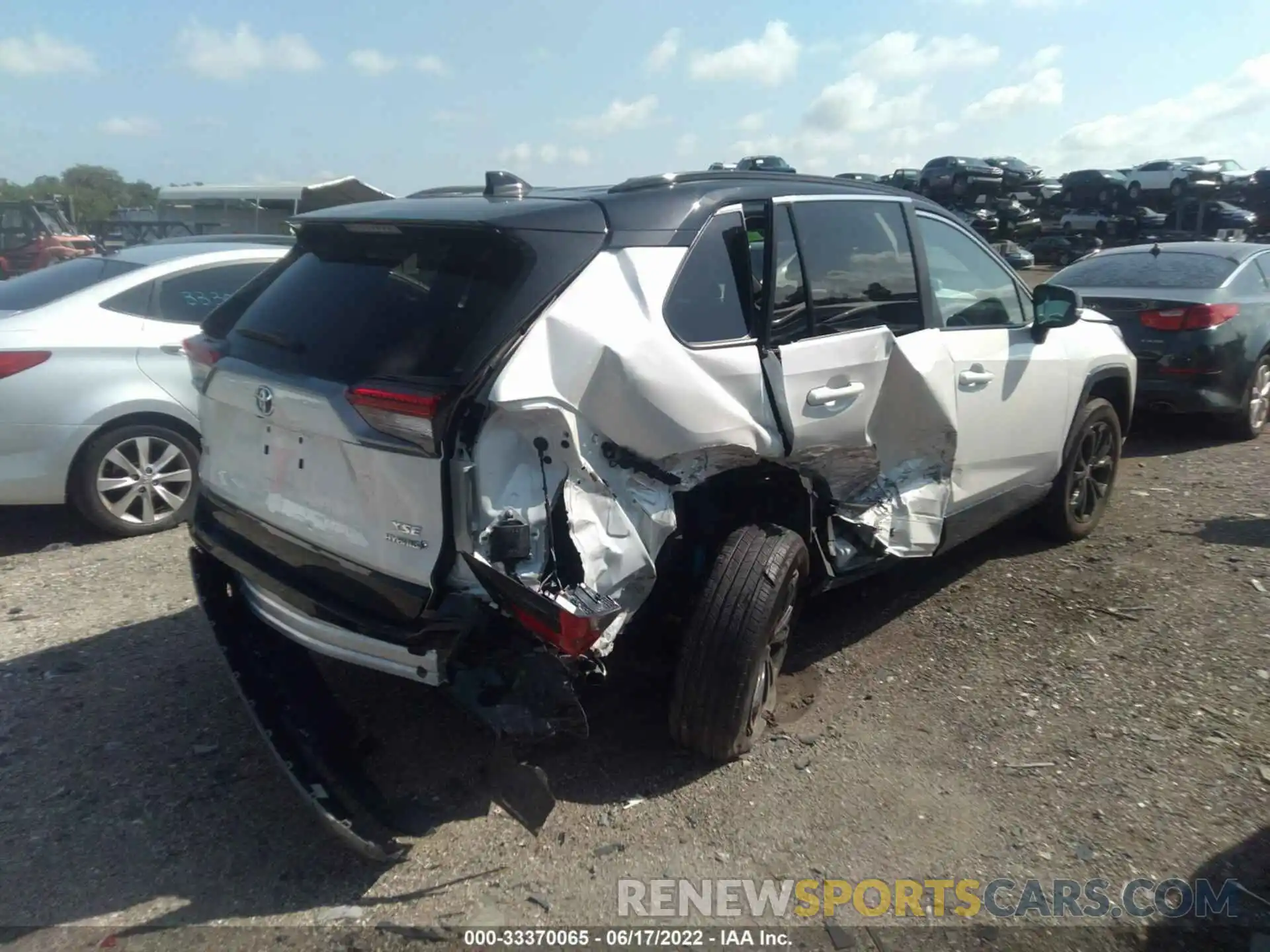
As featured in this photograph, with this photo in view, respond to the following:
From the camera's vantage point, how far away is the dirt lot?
9.70ft

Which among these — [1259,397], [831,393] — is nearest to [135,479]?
[831,393]

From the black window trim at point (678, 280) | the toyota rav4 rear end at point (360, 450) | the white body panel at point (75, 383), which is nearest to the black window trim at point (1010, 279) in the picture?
the black window trim at point (678, 280)

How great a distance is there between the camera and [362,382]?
284cm

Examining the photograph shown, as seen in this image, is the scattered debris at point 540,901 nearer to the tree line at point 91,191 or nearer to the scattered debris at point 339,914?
the scattered debris at point 339,914

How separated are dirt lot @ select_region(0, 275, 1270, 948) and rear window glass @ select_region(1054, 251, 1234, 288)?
3.75 meters

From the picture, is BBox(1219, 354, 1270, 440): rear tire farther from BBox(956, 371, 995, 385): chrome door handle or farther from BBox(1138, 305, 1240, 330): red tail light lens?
BBox(956, 371, 995, 385): chrome door handle

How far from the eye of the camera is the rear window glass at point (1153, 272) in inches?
314

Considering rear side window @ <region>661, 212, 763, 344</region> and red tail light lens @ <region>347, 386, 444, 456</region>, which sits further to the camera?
rear side window @ <region>661, 212, 763, 344</region>

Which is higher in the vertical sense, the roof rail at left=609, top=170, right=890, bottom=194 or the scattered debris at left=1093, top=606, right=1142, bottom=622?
the roof rail at left=609, top=170, right=890, bottom=194

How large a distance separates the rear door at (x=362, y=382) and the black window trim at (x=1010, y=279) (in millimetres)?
1904

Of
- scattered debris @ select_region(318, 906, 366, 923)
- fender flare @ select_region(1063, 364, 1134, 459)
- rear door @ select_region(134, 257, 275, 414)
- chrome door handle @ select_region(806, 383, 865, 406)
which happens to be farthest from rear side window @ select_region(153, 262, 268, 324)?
fender flare @ select_region(1063, 364, 1134, 459)

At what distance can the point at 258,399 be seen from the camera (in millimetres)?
3158

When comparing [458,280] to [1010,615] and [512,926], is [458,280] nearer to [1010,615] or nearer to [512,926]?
[512,926]

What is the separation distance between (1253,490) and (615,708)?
500 cm
